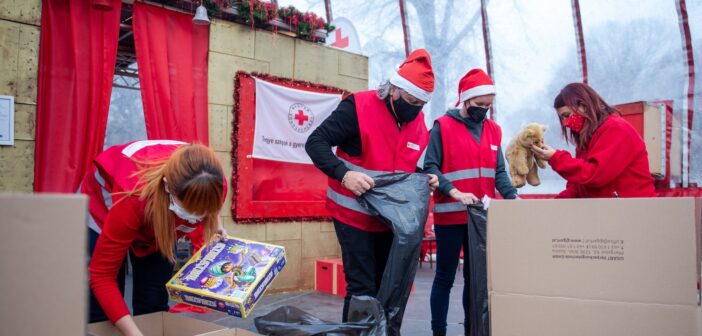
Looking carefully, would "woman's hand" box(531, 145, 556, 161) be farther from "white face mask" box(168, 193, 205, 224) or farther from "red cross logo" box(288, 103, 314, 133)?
"red cross logo" box(288, 103, 314, 133)

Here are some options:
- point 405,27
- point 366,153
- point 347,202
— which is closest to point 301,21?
point 366,153

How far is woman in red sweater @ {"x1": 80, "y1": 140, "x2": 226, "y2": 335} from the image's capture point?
1.31m

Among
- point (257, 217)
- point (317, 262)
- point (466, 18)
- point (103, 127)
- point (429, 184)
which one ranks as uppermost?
point (466, 18)

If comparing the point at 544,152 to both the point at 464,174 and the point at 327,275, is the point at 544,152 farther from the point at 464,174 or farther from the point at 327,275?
the point at 327,275

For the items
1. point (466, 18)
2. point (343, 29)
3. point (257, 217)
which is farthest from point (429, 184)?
point (466, 18)

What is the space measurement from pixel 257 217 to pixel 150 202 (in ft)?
7.81

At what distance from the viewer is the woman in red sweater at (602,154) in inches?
70.9

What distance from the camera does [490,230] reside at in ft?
3.99

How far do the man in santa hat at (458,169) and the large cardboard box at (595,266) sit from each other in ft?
3.23

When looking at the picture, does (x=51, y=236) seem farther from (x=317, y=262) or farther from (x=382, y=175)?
(x=317, y=262)

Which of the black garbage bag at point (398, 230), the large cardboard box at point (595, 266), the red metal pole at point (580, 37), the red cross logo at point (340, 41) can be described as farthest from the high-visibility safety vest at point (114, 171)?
the red metal pole at point (580, 37)

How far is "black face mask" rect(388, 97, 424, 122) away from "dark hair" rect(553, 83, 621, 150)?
22.8 inches

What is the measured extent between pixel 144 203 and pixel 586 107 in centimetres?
153

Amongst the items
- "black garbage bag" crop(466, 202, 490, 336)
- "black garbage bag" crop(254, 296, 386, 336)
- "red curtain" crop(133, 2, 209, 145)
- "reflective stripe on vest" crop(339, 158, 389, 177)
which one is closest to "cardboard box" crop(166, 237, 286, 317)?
"black garbage bag" crop(254, 296, 386, 336)
